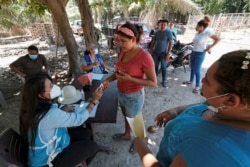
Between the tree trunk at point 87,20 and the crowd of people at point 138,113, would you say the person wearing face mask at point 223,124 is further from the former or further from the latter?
the tree trunk at point 87,20

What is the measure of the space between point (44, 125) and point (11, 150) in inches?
13.4

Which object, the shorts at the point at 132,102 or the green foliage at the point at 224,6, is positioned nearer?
the shorts at the point at 132,102

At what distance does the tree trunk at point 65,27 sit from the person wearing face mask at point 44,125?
3991mm

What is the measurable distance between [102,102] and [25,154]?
0.95m

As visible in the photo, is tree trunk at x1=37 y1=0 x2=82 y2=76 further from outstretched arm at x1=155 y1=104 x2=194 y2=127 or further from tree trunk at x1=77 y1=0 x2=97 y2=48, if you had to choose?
outstretched arm at x1=155 y1=104 x2=194 y2=127

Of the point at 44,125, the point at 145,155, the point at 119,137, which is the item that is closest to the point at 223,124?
the point at 145,155

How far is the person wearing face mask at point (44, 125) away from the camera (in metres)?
1.53

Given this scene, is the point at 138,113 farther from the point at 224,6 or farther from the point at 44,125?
the point at 224,6

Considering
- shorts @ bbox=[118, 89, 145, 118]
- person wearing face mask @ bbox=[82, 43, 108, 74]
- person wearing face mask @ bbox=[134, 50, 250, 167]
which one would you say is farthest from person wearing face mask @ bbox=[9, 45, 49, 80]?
person wearing face mask @ bbox=[134, 50, 250, 167]

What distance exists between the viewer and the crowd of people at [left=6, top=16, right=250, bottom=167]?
0.67 metres

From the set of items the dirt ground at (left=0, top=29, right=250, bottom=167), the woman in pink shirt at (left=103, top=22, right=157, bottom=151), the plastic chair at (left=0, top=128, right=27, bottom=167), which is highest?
the woman in pink shirt at (left=103, top=22, right=157, bottom=151)

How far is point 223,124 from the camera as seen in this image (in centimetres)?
73

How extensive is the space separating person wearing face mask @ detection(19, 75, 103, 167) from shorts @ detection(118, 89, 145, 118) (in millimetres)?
619

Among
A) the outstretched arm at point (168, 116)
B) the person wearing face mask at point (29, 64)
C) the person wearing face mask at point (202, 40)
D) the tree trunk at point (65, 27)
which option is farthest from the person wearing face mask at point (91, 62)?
the tree trunk at point (65, 27)
